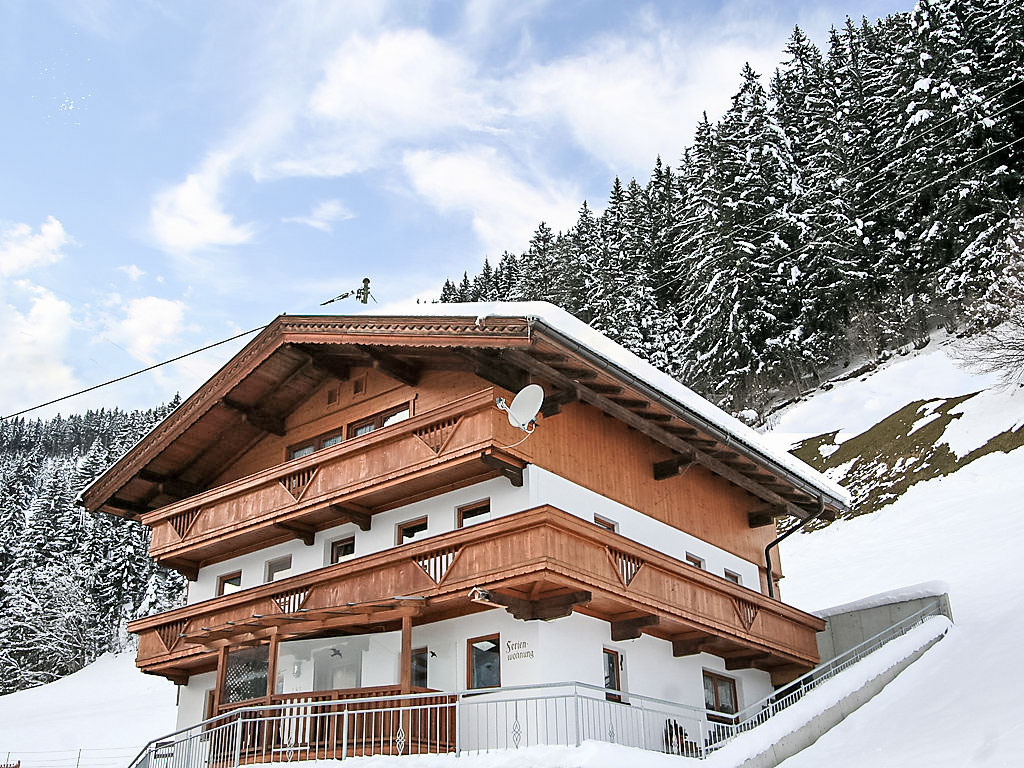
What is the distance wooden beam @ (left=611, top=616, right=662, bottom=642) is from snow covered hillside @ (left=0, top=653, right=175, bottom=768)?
25.1m

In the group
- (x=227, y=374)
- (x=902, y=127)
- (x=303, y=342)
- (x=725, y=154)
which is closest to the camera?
(x=303, y=342)

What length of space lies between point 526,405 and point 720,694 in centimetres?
827

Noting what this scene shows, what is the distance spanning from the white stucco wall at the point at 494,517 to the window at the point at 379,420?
6.60ft

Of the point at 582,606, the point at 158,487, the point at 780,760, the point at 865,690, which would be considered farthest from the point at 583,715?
the point at 158,487

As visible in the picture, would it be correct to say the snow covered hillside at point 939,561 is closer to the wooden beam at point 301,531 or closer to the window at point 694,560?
the window at point 694,560

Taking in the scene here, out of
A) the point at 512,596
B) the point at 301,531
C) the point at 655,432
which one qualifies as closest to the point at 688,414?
the point at 655,432

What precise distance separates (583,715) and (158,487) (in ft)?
46.2

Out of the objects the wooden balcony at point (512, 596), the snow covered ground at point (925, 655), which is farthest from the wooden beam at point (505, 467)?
the snow covered ground at point (925, 655)

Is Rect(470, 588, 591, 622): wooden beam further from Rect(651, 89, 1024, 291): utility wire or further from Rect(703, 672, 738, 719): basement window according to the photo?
Rect(651, 89, 1024, 291): utility wire

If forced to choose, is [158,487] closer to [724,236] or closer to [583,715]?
[583,715]

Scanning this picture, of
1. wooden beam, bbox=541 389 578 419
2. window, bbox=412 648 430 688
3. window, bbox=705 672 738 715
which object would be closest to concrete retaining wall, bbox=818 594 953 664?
window, bbox=705 672 738 715

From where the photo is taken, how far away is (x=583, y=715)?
14.3 meters

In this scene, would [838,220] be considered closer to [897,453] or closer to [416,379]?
[897,453]

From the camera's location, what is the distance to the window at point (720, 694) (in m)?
19.6
